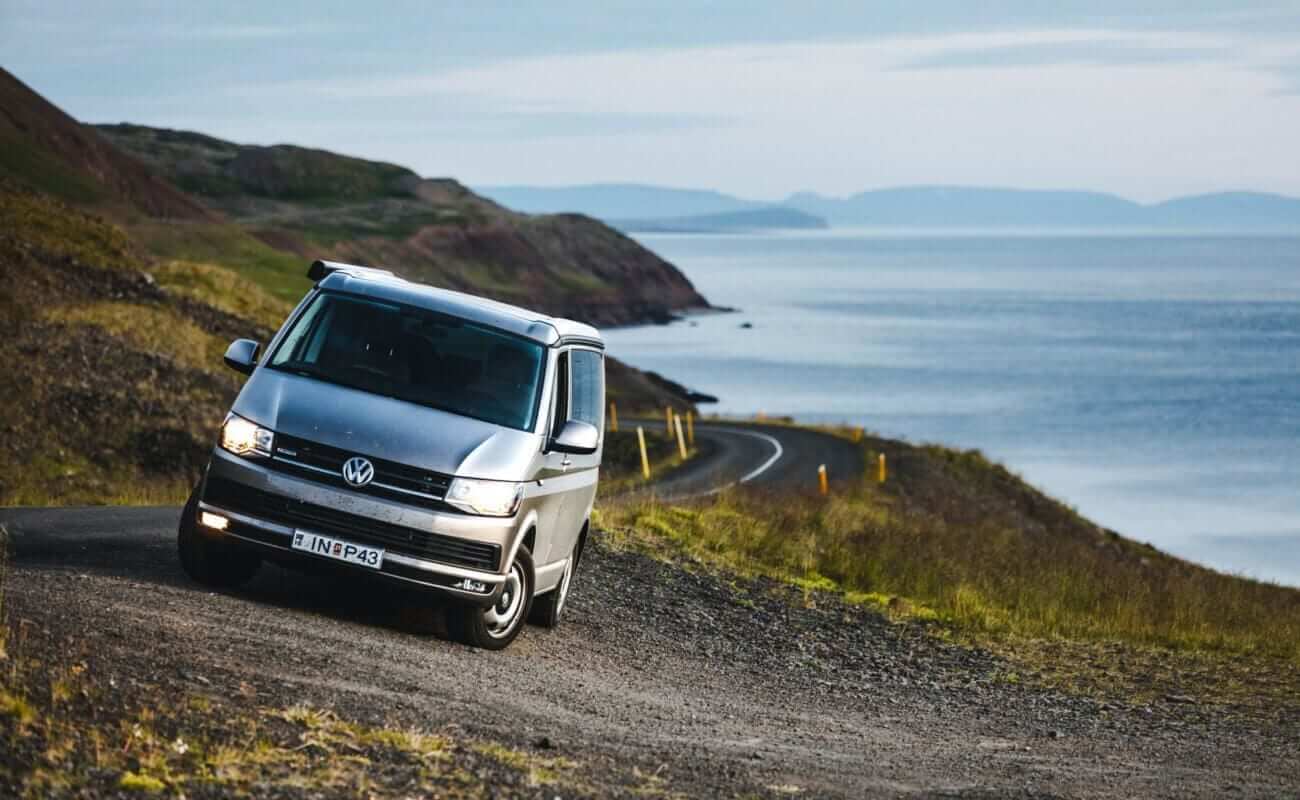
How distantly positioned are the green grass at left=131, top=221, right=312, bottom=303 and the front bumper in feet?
184

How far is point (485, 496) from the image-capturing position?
9.65 m

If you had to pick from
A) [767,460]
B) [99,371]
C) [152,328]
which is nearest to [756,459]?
[767,460]

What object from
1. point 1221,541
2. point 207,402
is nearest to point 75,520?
point 207,402

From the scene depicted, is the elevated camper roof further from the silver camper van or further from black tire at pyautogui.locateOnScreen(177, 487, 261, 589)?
black tire at pyautogui.locateOnScreen(177, 487, 261, 589)

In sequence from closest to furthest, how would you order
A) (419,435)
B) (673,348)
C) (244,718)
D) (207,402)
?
1. (244,718)
2. (419,435)
3. (207,402)
4. (673,348)

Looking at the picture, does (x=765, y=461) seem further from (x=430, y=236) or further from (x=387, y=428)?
(x=430, y=236)

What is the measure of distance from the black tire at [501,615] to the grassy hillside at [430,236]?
123959 millimetres

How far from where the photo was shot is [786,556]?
63.2 feet

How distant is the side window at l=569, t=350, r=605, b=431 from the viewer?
11.1m

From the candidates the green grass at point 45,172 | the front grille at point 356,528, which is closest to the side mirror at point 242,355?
the front grille at point 356,528

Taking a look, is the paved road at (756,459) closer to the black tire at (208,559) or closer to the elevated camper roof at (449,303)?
the elevated camper roof at (449,303)

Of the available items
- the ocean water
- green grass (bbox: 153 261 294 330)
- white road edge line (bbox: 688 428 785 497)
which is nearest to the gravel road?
white road edge line (bbox: 688 428 785 497)

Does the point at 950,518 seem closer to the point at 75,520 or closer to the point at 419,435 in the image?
the point at 75,520

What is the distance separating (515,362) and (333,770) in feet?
14.8
